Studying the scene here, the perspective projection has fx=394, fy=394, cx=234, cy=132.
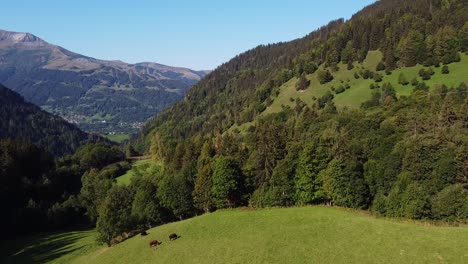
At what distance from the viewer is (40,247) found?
89000 mm

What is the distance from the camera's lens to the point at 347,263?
45.4m

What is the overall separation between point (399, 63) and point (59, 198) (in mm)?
154428

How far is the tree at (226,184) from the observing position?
284 ft

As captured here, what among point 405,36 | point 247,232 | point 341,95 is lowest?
point 247,232

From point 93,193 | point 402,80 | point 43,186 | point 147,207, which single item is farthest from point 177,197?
point 402,80

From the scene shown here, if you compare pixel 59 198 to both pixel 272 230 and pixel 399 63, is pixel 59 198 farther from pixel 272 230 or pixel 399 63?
pixel 399 63

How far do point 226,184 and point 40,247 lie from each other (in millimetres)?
44583

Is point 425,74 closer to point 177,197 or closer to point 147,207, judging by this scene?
point 177,197

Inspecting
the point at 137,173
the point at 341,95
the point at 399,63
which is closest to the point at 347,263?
the point at 137,173

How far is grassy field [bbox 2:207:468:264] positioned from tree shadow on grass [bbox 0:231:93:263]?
5890 millimetres

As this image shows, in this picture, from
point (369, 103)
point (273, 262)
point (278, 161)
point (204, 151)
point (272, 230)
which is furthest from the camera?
point (369, 103)

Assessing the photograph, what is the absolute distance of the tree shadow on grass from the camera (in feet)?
268

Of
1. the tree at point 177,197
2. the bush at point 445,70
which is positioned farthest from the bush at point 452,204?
the bush at point 445,70

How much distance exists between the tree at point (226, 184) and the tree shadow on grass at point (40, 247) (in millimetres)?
30332
